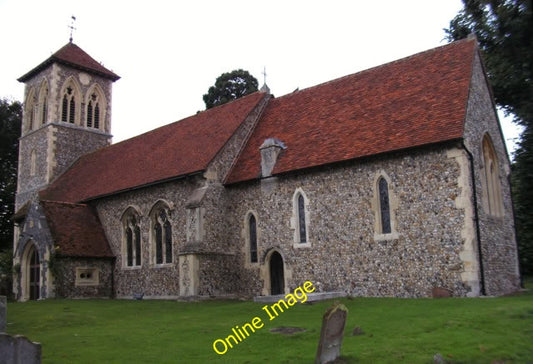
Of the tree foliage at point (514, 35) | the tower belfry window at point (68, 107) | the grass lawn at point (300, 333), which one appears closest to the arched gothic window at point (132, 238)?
the grass lawn at point (300, 333)

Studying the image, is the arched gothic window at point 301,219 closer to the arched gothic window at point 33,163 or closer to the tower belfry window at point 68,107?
the tower belfry window at point 68,107

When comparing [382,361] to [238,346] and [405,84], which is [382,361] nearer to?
[238,346]

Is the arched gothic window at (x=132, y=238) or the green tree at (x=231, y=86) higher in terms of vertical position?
the green tree at (x=231, y=86)

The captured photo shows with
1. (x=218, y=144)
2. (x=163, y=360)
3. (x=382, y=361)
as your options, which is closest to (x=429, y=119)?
(x=218, y=144)

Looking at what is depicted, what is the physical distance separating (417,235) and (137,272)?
12689 millimetres

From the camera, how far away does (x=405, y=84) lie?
→ 66.1ft

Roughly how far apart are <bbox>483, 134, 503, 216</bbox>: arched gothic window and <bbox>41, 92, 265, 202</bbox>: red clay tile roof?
9.77 metres

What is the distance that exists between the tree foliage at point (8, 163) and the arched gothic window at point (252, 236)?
86.8ft

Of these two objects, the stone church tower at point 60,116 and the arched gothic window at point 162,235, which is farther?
the stone church tower at point 60,116

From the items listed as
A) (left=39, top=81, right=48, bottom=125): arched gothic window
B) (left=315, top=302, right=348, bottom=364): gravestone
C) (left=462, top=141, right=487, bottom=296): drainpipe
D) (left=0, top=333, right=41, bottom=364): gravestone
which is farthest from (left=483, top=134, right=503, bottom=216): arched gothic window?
(left=39, top=81, right=48, bottom=125): arched gothic window

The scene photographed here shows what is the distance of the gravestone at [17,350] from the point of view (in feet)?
22.9

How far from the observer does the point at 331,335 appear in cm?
912

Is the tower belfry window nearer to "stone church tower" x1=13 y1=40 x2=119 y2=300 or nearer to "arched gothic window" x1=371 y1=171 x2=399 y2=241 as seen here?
"stone church tower" x1=13 y1=40 x2=119 y2=300

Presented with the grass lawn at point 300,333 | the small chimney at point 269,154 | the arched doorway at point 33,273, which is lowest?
the grass lawn at point 300,333
